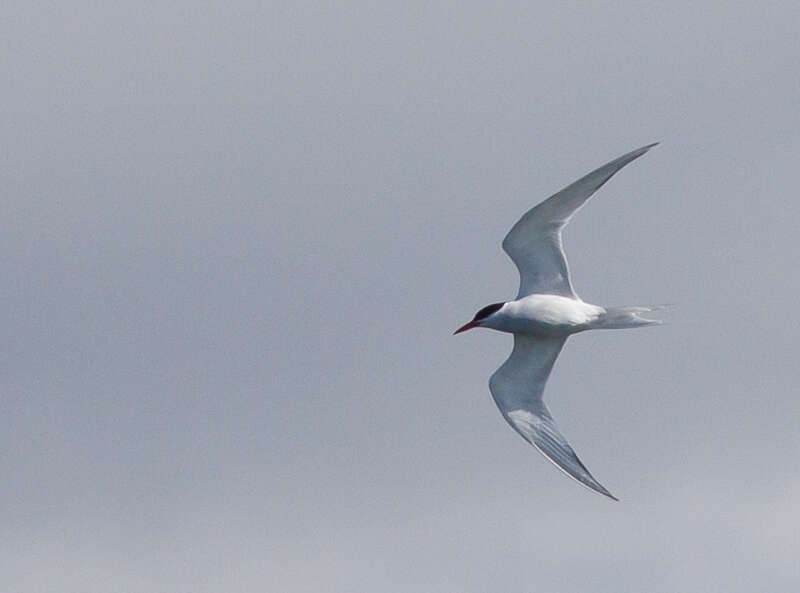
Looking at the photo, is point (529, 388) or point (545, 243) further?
point (529, 388)

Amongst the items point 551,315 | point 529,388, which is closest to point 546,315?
point 551,315

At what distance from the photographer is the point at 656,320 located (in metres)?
22.0

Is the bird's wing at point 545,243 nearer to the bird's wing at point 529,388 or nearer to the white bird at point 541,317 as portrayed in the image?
the white bird at point 541,317

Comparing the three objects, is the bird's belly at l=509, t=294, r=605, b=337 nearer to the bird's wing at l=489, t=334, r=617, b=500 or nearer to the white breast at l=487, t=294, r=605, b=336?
the white breast at l=487, t=294, r=605, b=336

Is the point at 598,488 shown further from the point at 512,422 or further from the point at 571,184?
the point at 571,184

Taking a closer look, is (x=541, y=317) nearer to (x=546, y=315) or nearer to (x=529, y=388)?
(x=546, y=315)

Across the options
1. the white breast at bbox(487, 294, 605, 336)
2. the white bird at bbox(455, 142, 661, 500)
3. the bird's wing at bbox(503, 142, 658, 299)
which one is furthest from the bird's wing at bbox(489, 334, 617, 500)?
the bird's wing at bbox(503, 142, 658, 299)

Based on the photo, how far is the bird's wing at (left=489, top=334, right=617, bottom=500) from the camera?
75.1ft

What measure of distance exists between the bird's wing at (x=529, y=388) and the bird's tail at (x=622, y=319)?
4.50 ft

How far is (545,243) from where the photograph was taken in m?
23.3

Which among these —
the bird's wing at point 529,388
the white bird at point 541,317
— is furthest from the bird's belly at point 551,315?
the bird's wing at point 529,388

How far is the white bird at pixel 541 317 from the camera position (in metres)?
22.5

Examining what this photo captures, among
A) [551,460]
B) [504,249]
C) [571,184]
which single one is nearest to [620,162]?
[571,184]

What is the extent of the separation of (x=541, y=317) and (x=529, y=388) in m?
1.23
